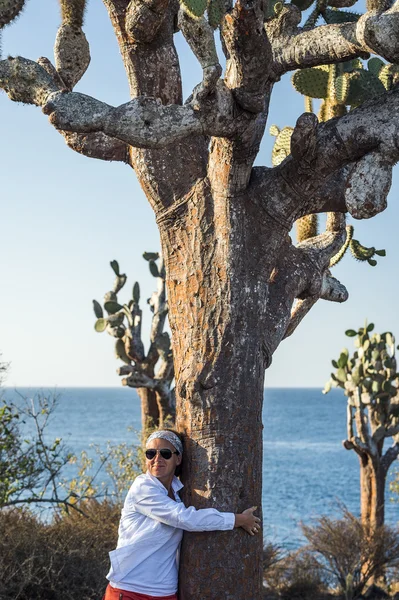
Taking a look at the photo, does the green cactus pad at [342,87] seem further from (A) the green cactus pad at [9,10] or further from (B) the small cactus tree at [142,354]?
(B) the small cactus tree at [142,354]

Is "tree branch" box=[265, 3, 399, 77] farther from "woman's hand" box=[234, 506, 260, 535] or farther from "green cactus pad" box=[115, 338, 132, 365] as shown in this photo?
"green cactus pad" box=[115, 338, 132, 365]

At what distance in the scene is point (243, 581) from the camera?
4.81 metres

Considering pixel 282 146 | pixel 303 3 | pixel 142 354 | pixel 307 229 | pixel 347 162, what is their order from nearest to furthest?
pixel 347 162
pixel 303 3
pixel 282 146
pixel 307 229
pixel 142 354

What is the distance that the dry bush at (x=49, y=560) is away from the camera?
7348 millimetres

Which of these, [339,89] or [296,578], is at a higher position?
[339,89]

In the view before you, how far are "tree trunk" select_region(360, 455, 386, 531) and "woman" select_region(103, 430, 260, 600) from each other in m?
10.2

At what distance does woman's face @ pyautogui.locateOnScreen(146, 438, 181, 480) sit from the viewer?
4.91 m

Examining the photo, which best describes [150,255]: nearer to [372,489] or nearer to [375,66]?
[372,489]

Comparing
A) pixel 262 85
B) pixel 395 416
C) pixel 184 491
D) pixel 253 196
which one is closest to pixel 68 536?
pixel 184 491

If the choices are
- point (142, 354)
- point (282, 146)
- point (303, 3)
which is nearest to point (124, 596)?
point (282, 146)

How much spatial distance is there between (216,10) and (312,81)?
64.8 inches

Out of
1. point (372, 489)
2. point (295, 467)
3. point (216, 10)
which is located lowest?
point (295, 467)

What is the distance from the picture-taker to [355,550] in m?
12.5

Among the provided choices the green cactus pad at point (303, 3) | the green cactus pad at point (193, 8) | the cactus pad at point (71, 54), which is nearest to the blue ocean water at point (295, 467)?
the cactus pad at point (71, 54)
